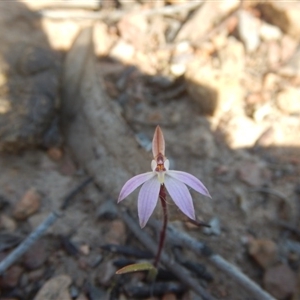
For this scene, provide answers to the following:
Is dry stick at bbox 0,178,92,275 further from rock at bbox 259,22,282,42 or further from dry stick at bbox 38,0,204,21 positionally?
rock at bbox 259,22,282,42

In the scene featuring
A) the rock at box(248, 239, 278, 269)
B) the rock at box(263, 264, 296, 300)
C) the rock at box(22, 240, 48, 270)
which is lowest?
the rock at box(263, 264, 296, 300)

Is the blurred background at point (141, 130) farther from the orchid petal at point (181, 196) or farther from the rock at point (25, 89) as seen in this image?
the orchid petal at point (181, 196)

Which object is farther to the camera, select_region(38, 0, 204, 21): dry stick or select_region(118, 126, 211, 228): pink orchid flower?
select_region(38, 0, 204, 21): dry stick

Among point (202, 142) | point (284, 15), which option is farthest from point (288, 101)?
point (284, 15)

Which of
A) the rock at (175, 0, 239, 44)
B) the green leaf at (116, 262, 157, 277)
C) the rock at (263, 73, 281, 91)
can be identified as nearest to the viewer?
the green leaf at (116, 262, 157, 277)

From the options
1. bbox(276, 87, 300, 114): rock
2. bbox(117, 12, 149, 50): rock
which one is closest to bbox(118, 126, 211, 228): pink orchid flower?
bbox(276, 87, 300, 114): rock

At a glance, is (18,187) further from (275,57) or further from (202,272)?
(275,57)

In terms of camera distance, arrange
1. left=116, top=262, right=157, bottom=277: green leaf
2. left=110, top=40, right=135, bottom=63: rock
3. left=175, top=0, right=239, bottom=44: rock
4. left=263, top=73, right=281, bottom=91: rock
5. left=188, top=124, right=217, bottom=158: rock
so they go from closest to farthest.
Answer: left=116, top=262, right=157, bottom=277: green leaf, left=188, top=124, right=217, bottom=158: rock, left=263, top=73, right=281, bottom=91: rock, left=110, top=40, right=135, bottom=63: rock, left=175, top=0, right=239, bottom=44: rock

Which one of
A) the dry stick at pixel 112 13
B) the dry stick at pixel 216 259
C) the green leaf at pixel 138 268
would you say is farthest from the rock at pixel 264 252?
the dry stick at pixel 112 13
